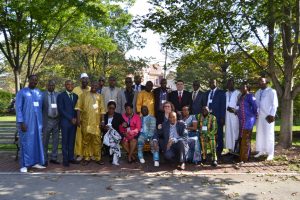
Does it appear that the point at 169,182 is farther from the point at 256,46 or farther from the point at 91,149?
the point at 256,46

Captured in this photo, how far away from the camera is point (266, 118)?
962 cm

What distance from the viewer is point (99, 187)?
22.9 ft

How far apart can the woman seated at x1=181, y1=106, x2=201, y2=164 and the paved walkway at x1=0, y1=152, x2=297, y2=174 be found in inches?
8.5

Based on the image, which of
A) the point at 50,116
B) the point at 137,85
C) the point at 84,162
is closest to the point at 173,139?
the point at 84,162

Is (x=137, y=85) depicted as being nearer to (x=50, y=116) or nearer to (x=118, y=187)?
(x=50, y=116)

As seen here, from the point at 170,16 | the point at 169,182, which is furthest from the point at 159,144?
the point at 170,16

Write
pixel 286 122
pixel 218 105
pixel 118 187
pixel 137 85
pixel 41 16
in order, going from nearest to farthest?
pixel 118 187
pixel 218 105
pixel 137 85
pixel 286 122
pixel 41 16

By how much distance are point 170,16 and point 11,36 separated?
7.12m

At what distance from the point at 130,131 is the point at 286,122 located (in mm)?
5014

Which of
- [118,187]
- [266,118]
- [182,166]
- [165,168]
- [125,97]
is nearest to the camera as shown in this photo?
[118,187]

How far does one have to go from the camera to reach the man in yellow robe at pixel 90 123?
9305 mm

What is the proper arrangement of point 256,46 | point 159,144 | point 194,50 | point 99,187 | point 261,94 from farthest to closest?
1. point 194,50
2. point 256,46
3. point 261,94
4. point 159,144
5. point 99,187

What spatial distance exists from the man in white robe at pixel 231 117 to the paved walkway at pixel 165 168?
26.7 inches

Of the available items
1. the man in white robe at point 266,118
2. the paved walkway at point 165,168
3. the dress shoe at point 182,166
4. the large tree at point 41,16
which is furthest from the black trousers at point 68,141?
the large tree at point 41,16
